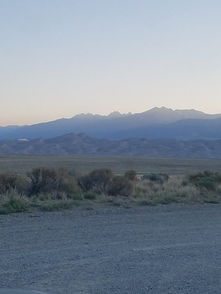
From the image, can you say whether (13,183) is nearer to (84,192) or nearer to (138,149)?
(84,192)

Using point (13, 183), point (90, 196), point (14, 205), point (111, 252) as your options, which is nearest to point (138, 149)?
point (13, 183)

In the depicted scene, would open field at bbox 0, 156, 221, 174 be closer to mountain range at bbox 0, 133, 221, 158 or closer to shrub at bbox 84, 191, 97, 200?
shrub at bbox 84, 191, 97, 200

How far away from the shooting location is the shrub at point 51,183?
2873 cm

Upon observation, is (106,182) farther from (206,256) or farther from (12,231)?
(206,256)

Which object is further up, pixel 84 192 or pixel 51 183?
pixel 51 183

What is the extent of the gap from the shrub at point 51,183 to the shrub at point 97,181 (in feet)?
5.14

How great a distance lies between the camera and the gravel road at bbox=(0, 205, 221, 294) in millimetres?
10844

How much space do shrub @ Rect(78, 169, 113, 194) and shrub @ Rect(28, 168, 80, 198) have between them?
1567 millimetres

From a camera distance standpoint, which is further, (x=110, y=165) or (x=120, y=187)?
(x=110, y=165)

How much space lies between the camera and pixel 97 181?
104ft

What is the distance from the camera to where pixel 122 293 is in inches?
398

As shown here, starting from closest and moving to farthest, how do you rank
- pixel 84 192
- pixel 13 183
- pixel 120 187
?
pixel 13 183, pixel 84 192, pixel 120 187

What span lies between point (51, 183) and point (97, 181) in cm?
312

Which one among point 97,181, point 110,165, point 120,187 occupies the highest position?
point 97,181
